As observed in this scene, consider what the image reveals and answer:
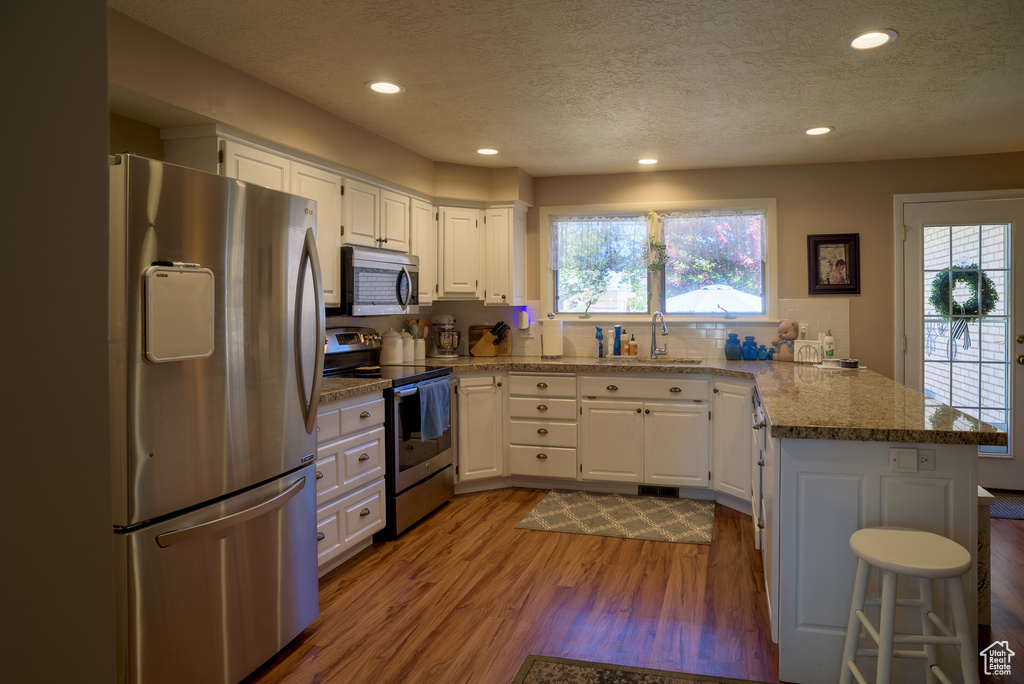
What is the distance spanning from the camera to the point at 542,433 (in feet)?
14.9

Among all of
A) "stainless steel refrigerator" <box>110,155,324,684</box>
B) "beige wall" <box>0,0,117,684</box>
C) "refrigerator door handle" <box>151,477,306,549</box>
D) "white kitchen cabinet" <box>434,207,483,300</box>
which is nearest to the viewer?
"beige wall" <box>0,0,117,684</box>

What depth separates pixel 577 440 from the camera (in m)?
4.48

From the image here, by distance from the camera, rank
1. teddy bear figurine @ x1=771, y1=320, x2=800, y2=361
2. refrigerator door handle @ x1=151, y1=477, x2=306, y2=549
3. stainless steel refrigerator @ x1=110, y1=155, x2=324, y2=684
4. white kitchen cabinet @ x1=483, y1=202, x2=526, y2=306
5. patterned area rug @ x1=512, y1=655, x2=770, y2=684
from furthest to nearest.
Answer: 1. white kitchen cabinet @ x1=483, y1=202, x2=526, y2=306
2. teddy bear figurine @ x1=771, y1=320, x2=800, y2=361
3. patterned area rug @ x1=512, y1=655, x2=770, y2=684
4. refrigerator door handle @ x1=151, y1=477, x2=306, y2=549
5. stainless steel refrigerator @ x1=110, y1=155, x2=324, y2=684

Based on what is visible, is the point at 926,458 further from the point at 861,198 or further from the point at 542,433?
the point at 861,198

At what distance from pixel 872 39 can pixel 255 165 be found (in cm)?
266

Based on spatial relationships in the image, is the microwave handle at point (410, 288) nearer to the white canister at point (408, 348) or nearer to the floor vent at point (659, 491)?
the white canister at point (408, 348)

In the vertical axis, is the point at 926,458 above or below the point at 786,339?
below

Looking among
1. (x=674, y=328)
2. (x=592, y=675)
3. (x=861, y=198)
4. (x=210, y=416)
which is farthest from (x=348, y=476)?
(x=861, y=198)

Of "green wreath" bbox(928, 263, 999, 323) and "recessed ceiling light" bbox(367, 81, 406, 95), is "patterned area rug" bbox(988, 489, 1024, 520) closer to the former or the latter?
"green wreath" bbox(928, 263, 999, 323)

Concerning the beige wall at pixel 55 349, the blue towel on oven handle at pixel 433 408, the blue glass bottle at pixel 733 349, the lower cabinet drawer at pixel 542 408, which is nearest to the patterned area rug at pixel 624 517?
the lower cabinet drawer at pixel 542 408

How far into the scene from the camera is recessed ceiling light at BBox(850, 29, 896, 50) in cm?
247

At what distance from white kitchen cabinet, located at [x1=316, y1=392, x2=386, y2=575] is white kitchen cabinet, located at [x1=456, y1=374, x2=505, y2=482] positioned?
958 millimetres

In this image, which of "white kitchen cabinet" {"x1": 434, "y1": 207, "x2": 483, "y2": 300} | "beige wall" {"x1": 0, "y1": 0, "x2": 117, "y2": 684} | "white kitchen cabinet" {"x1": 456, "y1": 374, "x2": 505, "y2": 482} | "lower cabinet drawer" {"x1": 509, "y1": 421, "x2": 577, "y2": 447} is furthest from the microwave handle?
"beige wall" {"x1": 0, "y1": 0, "x2": 117, "y2": 684}

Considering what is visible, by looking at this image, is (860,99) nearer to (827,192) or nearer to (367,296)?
(827,192)
